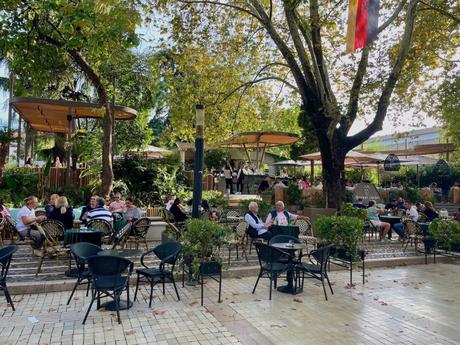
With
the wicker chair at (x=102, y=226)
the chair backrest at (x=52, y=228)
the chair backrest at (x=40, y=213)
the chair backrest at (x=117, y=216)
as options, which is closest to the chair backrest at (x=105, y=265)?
the chair backrest at (x=52, y=228)

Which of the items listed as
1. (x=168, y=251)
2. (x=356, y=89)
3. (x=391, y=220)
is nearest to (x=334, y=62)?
(x=356, y=89)

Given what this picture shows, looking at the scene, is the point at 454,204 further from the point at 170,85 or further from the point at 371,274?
the point at 170,85

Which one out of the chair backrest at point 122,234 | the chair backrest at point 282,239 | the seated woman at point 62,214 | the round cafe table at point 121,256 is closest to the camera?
the round cafe table at point 121,256

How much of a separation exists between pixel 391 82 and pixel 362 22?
A: 4.27 meters

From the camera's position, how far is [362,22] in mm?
6898

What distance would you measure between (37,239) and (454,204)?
66.3ft

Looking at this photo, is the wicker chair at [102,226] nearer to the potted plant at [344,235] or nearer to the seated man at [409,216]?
the potted plant at [344,235]

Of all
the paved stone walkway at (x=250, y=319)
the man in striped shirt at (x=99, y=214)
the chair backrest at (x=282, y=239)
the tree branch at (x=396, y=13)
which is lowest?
the paved stone walkway at (x=250, y=319)

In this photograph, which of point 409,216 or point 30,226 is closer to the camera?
point 30,226

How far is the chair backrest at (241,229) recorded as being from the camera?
8820 mm

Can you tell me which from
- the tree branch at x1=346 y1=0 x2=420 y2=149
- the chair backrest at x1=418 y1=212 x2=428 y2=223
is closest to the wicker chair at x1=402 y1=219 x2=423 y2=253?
the chair backrest at x1=418 y1=212 x2=428 y2=223

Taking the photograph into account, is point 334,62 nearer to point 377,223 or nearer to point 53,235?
point 377,223

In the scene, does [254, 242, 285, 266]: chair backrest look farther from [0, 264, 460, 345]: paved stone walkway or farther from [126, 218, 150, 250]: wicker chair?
[126, 218, 150, 250]: wicker chair

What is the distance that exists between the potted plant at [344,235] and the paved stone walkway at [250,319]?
2.26ft
